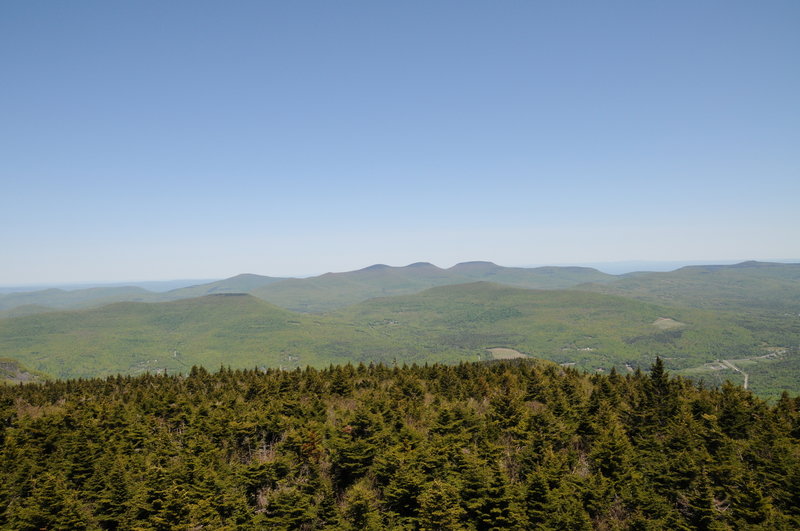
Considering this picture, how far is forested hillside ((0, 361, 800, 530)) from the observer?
103 ft

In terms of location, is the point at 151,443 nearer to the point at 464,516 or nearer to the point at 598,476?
the point at 464,516

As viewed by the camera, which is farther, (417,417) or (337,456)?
(417,417)

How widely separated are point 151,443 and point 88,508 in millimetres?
11492

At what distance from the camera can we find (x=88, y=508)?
35.2 metres

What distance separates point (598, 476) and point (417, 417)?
25471mm

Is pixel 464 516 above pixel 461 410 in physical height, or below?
below

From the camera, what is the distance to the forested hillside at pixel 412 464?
31.5m

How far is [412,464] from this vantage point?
1448 inches

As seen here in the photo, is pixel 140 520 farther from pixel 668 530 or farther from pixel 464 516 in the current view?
pixel 668 530

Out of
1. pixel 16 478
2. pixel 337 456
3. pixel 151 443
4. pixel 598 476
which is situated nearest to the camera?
pixel 598 476

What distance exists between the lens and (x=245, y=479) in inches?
1430

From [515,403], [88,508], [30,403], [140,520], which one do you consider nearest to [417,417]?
[515,403]

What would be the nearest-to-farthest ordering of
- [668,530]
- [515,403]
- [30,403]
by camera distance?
[668,530], [515,403], [30,403]

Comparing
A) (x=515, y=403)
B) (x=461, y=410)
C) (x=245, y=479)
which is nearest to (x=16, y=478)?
(x=245, y=479)
